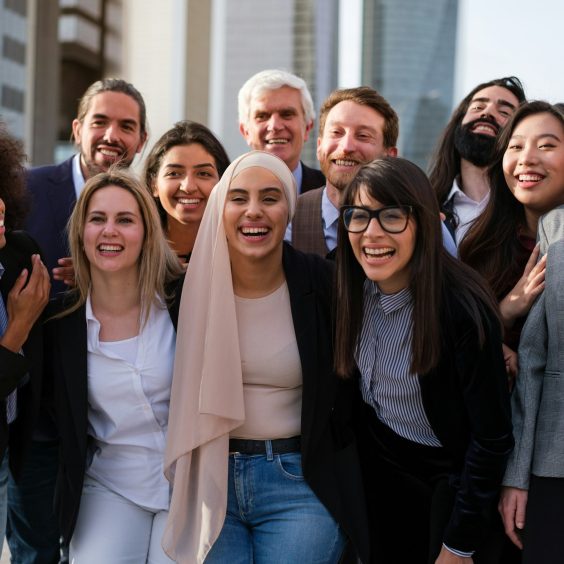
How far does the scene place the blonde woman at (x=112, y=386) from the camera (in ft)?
8.69

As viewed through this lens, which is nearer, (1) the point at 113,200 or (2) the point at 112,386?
(2) the point at 112,386

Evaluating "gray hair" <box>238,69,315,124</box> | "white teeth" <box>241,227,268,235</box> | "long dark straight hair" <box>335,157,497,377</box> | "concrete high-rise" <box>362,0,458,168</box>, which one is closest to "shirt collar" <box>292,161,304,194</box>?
"gray hair" <box>238,69,315,124</box>

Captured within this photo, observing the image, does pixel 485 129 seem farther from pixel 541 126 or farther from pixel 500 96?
pixel 541 126

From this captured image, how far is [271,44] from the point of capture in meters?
23.7

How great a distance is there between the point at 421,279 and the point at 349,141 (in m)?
1.42

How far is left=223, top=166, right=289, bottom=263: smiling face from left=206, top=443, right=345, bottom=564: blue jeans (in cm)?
75

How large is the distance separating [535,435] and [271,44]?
2281 cm

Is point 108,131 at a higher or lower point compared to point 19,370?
higher

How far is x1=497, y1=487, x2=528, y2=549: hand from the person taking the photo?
8.07 feet

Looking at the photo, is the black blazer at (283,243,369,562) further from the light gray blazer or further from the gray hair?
the gray hair

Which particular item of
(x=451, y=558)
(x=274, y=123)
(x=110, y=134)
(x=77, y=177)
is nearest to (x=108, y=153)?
(x=110, y=134)

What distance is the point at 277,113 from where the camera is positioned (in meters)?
4.29

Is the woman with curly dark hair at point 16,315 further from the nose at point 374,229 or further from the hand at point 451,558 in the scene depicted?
the hand at point 451,558

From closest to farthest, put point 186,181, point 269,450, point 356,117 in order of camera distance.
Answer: point 269,450, point 186,181, point 356,117
